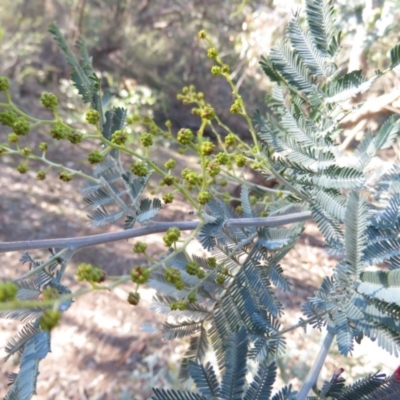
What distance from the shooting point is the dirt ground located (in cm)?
210

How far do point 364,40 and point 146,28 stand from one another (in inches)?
198

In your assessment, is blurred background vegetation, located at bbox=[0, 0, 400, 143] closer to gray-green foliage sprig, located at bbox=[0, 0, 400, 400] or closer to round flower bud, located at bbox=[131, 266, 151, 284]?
gray-green foliage sprig, located at bbox=[0, 0, 400, 400]

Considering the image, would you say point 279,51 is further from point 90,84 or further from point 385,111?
point 385,111

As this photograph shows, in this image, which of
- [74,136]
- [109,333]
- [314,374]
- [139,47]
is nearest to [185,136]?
[74,136]

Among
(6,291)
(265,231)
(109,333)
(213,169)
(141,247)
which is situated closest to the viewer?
(6,291)

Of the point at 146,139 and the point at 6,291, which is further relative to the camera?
the point at 146,139

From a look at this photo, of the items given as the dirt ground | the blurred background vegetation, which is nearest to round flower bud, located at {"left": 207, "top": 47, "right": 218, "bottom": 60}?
the dirt ground

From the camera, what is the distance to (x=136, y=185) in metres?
0.75

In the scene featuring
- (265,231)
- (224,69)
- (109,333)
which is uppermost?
(224,69)

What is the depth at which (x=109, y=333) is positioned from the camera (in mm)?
2568

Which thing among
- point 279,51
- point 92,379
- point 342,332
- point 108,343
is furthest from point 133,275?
point 108,343

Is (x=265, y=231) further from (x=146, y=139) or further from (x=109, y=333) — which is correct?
→ (x=109, y=333)

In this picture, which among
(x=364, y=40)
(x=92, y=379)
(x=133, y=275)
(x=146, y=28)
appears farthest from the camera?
(x=146, y=28)

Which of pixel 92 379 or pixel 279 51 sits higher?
pixel 279 51
